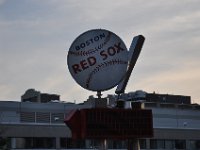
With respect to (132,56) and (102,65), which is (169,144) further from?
(102,65)

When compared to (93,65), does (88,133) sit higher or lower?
lower

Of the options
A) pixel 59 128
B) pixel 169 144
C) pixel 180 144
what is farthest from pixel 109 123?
pixel 180 144

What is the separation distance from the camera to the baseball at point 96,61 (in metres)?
32.7

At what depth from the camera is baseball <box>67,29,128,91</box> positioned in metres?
32.7

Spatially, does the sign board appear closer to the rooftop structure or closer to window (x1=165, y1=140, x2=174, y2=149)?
the rooftop structure

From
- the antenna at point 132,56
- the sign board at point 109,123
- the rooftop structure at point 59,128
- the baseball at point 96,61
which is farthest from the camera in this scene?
the rooftop structure at point 59,128

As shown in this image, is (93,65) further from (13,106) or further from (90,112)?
(13,106)

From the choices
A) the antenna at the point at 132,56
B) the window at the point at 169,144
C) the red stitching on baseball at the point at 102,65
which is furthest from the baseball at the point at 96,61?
the window at the point at 169,144

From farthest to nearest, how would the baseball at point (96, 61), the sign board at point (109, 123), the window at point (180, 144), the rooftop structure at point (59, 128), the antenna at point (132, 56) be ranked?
the window at point (180, 144) < the rooftop structure at point (59, 128) < the antenna at point (132, 56) < the baseball at point (96, 61) < the sign board at point (109, 123)

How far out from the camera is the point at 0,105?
8025cm

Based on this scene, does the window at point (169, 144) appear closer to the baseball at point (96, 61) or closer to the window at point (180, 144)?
the window at point (180, 144)

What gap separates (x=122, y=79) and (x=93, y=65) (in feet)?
6.31

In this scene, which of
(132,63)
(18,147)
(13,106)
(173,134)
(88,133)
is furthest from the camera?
(173,134)

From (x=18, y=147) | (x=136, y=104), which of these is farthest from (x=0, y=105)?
(x=136, y=104)
